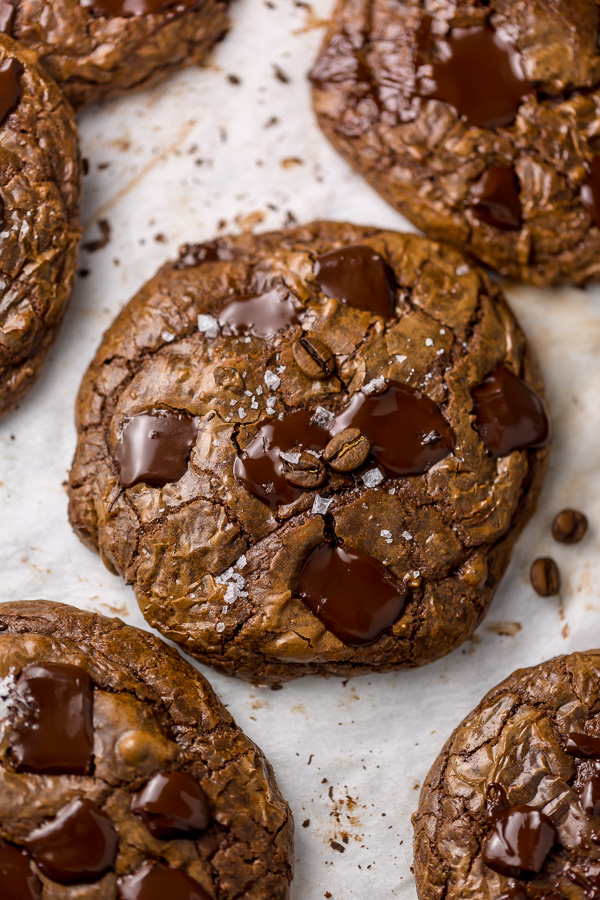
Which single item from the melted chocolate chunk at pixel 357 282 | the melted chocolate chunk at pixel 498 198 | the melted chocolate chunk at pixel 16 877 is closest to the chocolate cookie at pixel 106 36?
the melted chocolate chunk at pixel 357 282

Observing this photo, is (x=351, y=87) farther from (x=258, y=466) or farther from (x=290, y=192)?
(x=258, y=466)

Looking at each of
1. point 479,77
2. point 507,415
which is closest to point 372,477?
point 507,415

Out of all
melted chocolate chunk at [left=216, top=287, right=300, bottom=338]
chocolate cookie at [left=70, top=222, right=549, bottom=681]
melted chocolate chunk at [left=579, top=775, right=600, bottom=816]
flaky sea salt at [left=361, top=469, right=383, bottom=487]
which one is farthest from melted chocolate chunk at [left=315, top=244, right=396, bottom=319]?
melted chocolate chunk at [left=579, top=775, right=600, bottom=816]

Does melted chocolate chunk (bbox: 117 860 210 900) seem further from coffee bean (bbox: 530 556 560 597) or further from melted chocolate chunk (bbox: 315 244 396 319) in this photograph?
melted chocolate chunk (bbox: 315 244 396 319)

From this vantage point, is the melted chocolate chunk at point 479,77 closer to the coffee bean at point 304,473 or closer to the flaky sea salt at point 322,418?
the flaky sea salt at point 322,418

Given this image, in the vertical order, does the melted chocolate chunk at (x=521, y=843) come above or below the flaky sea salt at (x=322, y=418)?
below
